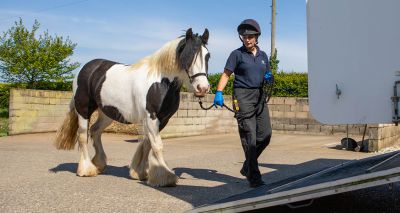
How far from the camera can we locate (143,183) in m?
5.54

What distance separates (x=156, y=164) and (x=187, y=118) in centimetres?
856

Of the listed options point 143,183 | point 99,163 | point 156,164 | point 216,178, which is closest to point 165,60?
point 156,164

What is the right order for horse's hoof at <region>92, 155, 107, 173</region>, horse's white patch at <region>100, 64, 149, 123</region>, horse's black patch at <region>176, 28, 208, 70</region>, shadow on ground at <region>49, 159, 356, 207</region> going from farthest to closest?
horse's hoof at <region>92, 155, 107, 173</region>, horse's white patch at <region>100, 64, 149, 123</region>, horse's black patch at <region>176, 28, 208, 70</region>, shadow on ground at <region>49, 159, 356, 207</region>

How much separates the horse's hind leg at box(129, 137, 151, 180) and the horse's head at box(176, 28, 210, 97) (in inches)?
45.7

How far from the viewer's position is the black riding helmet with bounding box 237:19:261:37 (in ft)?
16.5

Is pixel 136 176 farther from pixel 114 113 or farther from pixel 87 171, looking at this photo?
pixel 114 113

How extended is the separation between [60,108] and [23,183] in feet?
32.6

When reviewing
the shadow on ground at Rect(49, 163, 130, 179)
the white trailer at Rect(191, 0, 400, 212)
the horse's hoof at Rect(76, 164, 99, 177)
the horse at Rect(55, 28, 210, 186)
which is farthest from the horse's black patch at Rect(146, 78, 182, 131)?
the white trailer at Rect(191, 0, 400, 212)

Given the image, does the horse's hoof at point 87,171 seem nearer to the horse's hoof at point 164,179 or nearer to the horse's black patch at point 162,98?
the horse's hoof at point 164,179

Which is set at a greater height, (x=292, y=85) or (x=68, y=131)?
(x=292, y=85)

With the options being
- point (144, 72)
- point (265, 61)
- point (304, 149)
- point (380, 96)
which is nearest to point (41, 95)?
point (304, 149)

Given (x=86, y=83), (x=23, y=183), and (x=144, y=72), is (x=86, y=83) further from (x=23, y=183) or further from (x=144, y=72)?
(x=23, y=183)

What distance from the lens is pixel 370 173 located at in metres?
2.74

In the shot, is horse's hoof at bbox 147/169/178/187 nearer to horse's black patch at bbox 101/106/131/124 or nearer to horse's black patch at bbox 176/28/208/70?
horse's black patch at bbox 101/106/131/124
